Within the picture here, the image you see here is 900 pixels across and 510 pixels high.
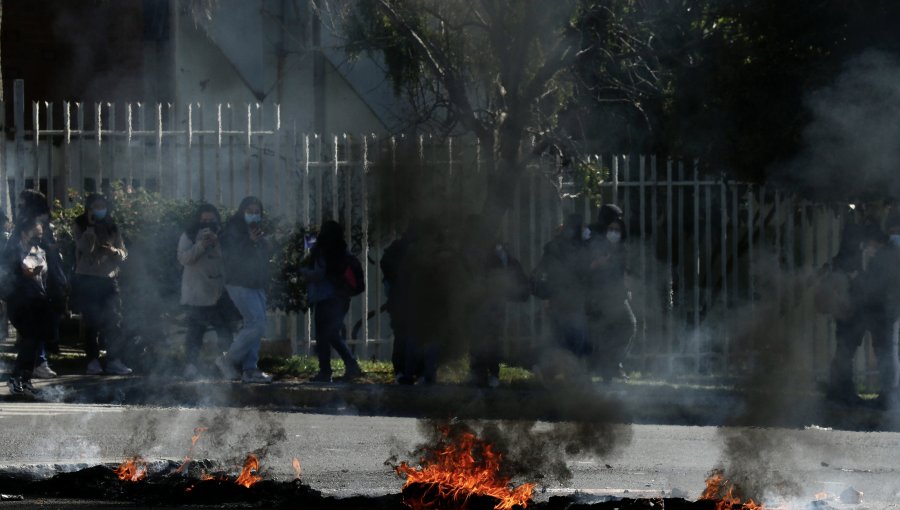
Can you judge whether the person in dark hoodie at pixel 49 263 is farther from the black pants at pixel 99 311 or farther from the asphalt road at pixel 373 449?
the asphalt road at pixel 373 449

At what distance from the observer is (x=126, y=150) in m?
13.7

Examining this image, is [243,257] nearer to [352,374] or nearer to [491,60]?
[352,374]

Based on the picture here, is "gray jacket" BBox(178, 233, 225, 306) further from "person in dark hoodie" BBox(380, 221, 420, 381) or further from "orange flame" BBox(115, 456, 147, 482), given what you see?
"orange flame" BBox(115, 456, 147, 482)

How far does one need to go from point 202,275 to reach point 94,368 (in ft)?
4.16

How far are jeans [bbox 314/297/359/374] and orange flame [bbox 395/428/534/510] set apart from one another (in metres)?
5.47

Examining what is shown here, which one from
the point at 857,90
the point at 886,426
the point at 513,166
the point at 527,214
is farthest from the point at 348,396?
the point at 857,90

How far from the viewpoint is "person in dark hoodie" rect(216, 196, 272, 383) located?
11953 mm

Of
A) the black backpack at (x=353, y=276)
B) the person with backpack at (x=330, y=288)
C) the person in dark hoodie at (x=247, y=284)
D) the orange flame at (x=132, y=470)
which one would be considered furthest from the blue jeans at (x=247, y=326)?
the orange flame at (x=132, y=470)

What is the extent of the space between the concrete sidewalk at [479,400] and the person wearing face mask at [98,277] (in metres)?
0.34

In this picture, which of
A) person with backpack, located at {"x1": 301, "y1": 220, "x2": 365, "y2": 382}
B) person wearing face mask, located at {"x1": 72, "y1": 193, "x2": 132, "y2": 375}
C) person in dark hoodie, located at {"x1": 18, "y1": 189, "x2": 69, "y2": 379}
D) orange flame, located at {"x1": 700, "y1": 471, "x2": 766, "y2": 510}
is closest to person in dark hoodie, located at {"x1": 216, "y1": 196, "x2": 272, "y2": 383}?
person with backpack, located at {"x1": 301, "y1": 220, "x2": 365, "y2": 382}

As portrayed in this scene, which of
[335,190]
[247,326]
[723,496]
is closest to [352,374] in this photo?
[247,326]

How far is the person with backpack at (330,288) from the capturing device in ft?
39.7

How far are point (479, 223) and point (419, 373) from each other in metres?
2.48

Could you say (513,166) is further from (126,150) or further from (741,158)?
(126,150)
